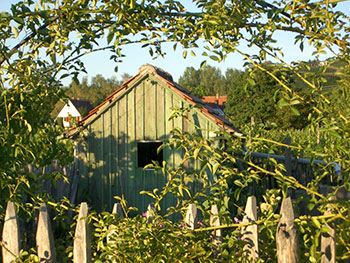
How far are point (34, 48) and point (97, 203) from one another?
6809 mm

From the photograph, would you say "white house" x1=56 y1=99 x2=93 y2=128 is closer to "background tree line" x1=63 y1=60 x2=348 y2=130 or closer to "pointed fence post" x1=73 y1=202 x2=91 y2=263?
"background tree line" x1=63 y1=60 x2=348 y2=130

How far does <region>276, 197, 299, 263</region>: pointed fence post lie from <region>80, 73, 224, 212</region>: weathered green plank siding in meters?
6.08

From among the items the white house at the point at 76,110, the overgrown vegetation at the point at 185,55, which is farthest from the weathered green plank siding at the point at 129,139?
the white house at the point at 76,110

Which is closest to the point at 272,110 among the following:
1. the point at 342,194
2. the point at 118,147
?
the point at 118,147

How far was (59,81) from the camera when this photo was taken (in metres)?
3.54

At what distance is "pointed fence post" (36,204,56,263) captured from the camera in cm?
318

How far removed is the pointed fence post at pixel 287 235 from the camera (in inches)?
116

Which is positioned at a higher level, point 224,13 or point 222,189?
point 224,13

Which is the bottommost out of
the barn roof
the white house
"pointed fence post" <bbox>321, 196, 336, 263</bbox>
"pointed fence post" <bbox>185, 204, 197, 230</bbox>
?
"pointed fence post" <bbox>321, 196, 336, 263</bbox>

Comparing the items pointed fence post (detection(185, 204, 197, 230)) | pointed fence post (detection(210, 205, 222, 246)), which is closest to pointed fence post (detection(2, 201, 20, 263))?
pointed fence post (detection(185, 204, 197, 230))

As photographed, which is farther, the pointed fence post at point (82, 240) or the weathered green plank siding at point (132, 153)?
the weathered green plank siding at point (132, 153)

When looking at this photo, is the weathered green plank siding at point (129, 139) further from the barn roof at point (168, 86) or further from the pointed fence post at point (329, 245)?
the pointed fence post at point (329, 245)

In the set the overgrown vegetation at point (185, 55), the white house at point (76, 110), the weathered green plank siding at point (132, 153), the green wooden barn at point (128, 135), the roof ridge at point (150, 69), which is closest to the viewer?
the overgrown vegetation at point (185, 55)

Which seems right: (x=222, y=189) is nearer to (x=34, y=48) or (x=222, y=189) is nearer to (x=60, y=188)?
(x=34, y=48)
